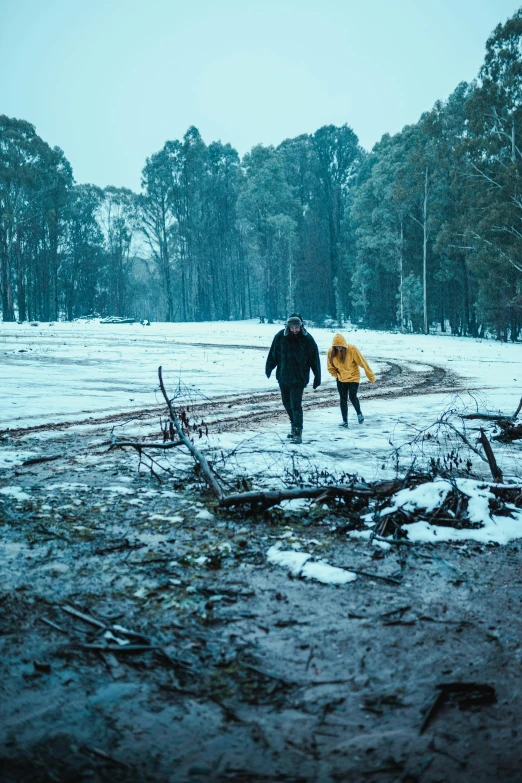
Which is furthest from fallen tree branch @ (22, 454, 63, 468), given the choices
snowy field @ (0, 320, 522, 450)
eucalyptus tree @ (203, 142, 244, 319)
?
eucalyptus tree @ (203, 142, 244, 319)

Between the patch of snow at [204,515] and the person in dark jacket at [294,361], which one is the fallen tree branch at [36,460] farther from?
the person in dark jacket at [294,361]

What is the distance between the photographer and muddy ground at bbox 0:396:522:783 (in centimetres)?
222

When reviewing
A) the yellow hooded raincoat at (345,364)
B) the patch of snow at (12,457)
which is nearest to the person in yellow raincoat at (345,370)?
the yellow hooded raincoat at (345,364)

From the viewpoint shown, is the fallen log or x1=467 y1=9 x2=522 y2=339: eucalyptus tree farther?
x1=467 y1=9 x2=522 y2=339: eucalyptus tree

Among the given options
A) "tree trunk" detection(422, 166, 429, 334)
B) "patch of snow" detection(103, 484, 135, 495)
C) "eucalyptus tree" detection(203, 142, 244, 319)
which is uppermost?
"eucalyptus tree" detection(203, 142, 244, 319)

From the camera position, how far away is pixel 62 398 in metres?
11.7

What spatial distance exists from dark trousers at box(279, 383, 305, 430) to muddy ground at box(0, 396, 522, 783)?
321 cm

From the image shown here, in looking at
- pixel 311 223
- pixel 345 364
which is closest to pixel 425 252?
pixel 311 223

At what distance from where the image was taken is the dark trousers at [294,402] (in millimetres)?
8055

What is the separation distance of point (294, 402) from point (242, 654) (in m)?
5.31

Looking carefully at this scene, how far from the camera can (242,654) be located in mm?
2910

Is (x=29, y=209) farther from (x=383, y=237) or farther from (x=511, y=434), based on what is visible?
(x=511, y=434)

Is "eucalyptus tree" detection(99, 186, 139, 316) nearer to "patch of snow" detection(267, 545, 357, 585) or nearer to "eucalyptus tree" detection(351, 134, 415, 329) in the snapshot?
"eucalyptus tree" detection(351, 134, 415, 329)

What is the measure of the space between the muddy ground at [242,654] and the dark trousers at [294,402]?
126 inches
